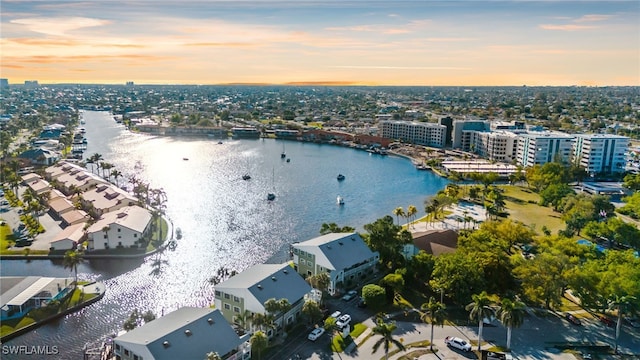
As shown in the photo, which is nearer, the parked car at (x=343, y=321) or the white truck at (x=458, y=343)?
the white truck at (x=458, y=343)

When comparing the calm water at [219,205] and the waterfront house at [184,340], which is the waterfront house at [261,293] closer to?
the waterfront house at [184,340]

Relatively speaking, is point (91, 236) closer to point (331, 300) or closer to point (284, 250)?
point (284, 250)

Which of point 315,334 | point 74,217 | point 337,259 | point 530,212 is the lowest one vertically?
point 530,212

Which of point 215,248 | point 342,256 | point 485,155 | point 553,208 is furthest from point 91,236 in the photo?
point 485,155

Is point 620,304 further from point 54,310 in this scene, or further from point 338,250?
point 54,310

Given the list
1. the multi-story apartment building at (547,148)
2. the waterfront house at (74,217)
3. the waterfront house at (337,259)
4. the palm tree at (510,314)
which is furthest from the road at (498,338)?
the multi-story apartment building at (547,148)

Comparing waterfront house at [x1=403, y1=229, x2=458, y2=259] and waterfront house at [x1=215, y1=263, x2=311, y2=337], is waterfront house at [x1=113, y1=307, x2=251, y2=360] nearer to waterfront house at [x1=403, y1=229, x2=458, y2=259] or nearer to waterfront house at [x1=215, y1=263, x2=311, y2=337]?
waterfront house at [x1=215, y1=263, x2=311, y2=337]

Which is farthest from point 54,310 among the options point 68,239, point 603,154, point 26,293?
point 603,154
